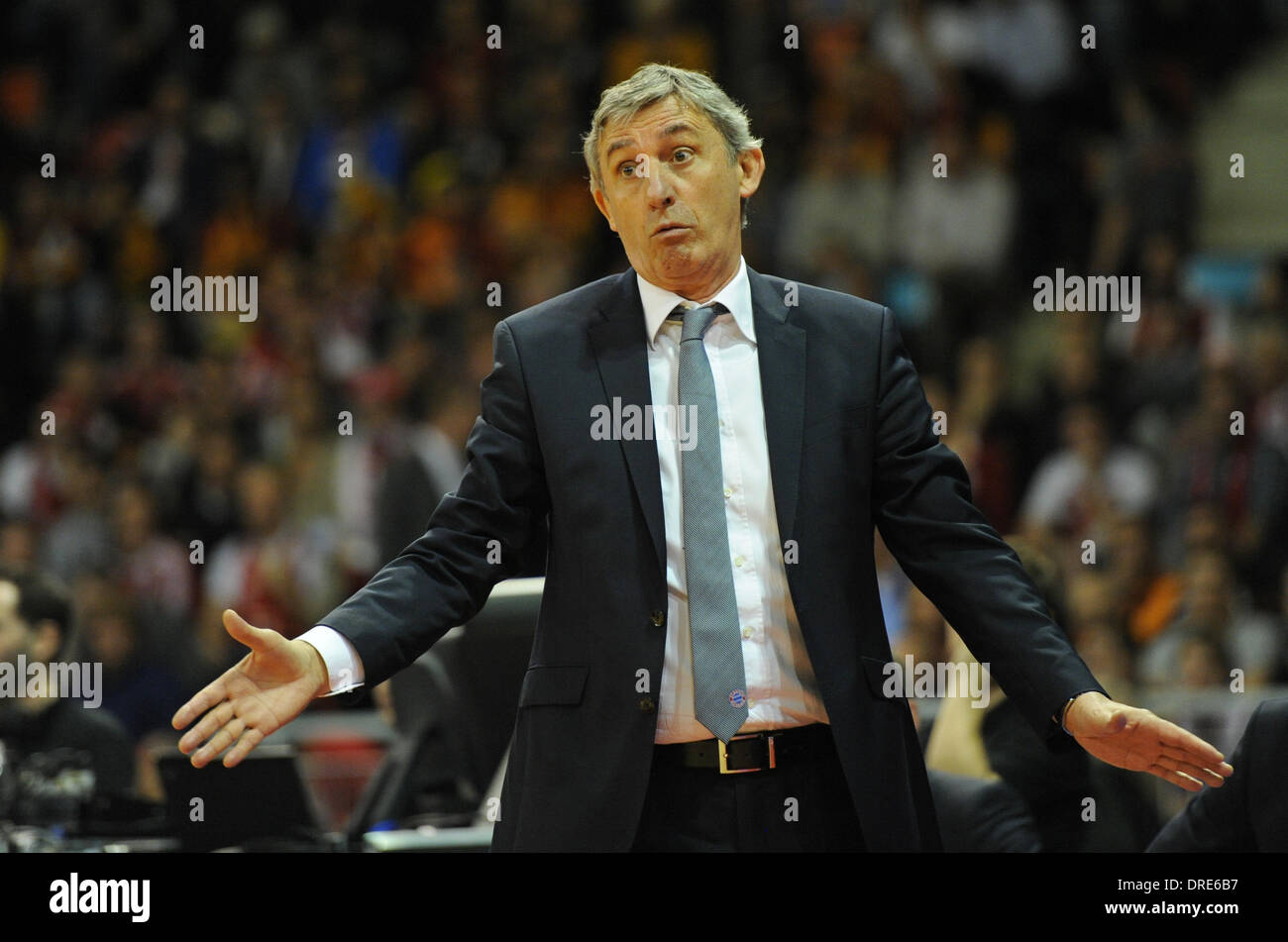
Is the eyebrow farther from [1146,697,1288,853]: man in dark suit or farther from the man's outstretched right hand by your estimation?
[1146,697,1288,853]: man in dark suit

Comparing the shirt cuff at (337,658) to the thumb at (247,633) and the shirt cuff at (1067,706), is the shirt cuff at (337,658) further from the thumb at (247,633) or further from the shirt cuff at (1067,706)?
the shirt cuff at (1067,706)

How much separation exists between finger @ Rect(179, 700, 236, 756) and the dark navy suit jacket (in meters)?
0.19

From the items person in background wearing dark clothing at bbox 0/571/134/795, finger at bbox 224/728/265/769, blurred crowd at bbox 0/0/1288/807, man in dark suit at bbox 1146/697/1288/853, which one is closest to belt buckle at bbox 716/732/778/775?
finger at bbox 224/728/265/769

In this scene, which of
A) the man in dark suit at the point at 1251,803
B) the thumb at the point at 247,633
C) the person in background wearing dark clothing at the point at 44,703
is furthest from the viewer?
the person in background wearing dark clothing at the point at 44,703

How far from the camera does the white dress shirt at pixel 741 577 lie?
7.77ft

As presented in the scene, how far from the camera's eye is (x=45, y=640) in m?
4.34

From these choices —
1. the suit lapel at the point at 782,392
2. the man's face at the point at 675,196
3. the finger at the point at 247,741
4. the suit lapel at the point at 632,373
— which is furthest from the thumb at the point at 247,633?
the man's face at the point at 675,196

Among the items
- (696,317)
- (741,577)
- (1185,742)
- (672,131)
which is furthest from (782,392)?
(1185,742)

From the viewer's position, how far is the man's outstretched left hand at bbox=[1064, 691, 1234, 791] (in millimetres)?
2275

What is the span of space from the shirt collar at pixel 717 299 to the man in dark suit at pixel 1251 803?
1.02 metres

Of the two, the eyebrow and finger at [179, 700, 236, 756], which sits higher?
the eyebrow

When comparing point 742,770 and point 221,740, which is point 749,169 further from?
point 221,740

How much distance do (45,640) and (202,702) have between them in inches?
92.2
